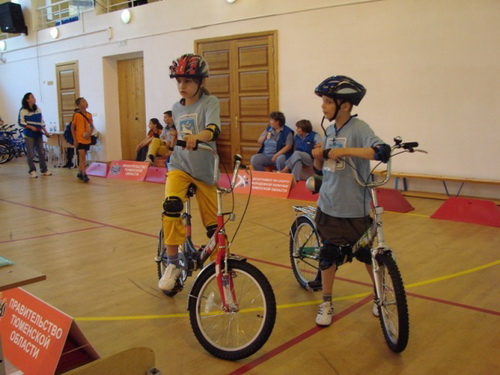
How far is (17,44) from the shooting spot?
47.9ft

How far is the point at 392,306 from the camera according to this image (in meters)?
2.53

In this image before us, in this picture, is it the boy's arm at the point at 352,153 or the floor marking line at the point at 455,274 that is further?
the floor marking line at the point at 455,274

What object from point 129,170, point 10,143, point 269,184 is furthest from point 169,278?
point 10,143

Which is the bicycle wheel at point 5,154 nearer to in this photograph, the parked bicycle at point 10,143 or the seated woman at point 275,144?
the parked bicycle at point 10,143

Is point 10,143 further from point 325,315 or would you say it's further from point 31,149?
point 325,315

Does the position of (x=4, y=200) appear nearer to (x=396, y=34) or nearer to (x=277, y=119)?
(x=277, y=119)

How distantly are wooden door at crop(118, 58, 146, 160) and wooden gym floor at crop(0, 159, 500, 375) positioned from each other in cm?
608

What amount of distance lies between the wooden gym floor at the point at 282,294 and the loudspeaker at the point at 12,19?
9565 mm

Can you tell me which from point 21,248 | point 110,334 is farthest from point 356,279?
point 21,248

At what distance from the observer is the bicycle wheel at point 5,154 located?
13.1m

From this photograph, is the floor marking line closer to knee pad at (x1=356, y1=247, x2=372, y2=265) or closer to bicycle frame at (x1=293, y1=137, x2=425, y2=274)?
knee pad at (x1=356, y1=247, x2=372, y2=265)

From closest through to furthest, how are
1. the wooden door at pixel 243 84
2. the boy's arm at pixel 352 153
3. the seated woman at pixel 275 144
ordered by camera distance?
the boy's arm at pixel 352 153 < the seated woman at pixel 275 144 < the wooden door at pixel 243 84

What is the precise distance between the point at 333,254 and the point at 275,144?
5564 millimetres

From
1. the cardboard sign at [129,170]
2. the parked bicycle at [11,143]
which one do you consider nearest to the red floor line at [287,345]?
the cardboard sign at [129,170]
